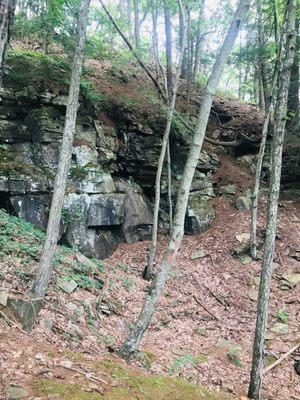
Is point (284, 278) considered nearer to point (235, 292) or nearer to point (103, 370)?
point (235, 292)

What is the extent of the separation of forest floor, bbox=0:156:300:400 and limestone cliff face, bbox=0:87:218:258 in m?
1.01

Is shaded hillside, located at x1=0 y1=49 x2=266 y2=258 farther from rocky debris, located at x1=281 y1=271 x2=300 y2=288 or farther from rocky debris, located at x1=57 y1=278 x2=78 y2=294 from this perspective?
rocky debris, located at x1=281 y1=271 x2=300 y2=288

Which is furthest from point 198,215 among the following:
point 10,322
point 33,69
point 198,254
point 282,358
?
point 10,322

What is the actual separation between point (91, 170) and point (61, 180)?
5534 millimetres

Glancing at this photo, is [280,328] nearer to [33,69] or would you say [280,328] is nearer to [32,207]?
[32,207]

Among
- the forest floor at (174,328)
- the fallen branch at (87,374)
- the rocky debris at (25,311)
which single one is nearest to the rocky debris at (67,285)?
the forest floor at (174,328)

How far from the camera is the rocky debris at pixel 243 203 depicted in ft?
49.5

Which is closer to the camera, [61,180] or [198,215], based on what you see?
[61,180]

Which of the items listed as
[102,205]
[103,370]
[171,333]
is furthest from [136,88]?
[103,370]

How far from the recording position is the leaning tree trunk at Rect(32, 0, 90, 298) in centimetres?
728

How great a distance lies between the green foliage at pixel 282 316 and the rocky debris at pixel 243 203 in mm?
5675

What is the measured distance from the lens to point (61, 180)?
7633 mm

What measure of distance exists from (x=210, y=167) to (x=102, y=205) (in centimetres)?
588

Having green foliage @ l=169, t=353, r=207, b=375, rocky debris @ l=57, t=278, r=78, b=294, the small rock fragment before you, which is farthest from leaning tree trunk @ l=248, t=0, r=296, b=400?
the small rock fragment
